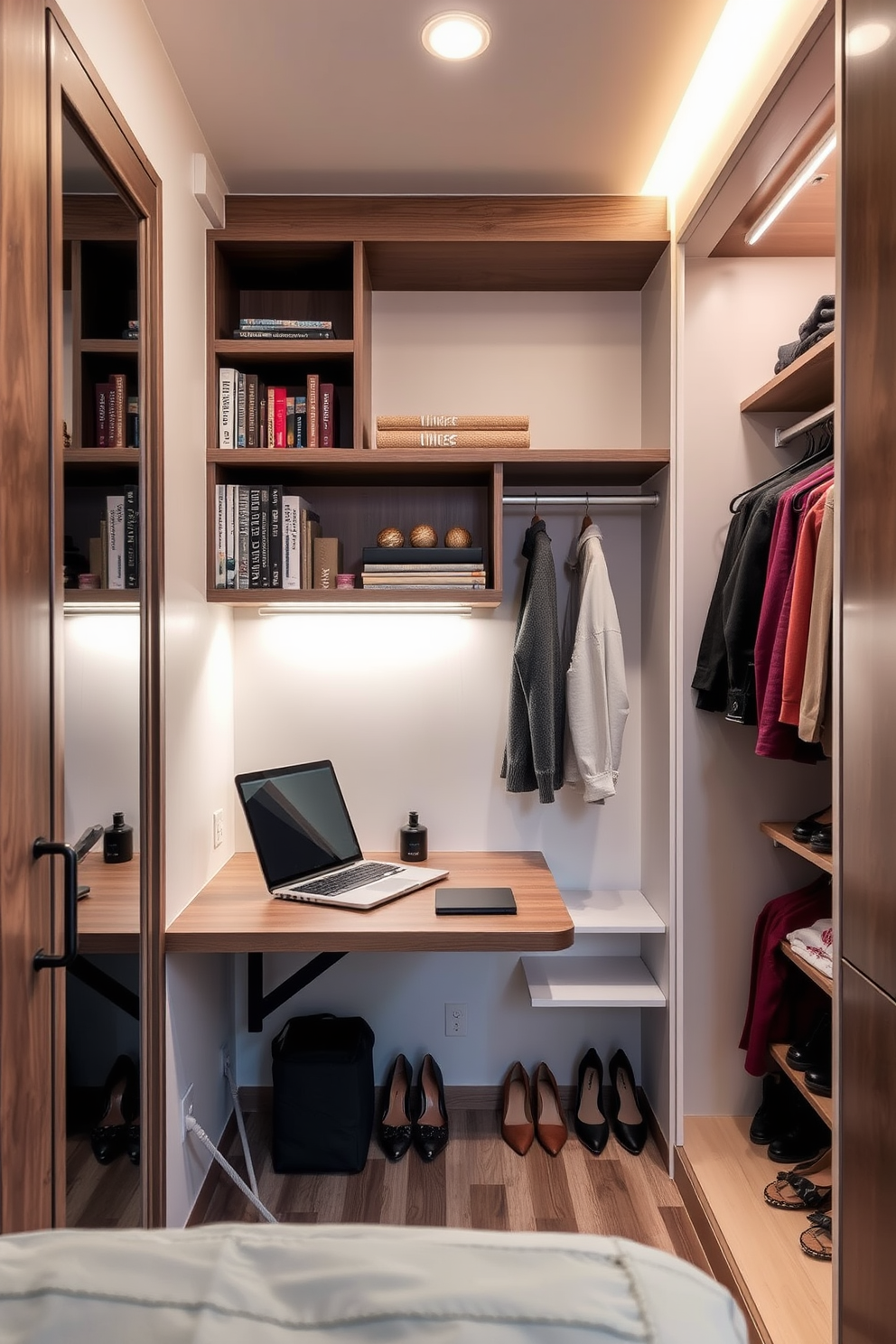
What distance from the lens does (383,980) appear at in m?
2.52

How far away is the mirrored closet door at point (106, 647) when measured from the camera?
123 centimetres

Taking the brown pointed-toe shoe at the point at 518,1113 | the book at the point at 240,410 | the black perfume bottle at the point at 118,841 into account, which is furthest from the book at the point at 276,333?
the brown pointed-toe shoe at the point at 518,1113

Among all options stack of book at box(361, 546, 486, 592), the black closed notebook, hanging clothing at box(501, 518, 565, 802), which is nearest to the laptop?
the black closed notebook

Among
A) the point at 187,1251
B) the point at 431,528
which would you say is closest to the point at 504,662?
the point at 431,528

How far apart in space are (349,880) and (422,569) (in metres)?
0.88

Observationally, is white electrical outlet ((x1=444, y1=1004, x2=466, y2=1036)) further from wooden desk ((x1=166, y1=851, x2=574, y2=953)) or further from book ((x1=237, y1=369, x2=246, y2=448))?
book ((x1=237, y1=369, x2=246, y2=448))

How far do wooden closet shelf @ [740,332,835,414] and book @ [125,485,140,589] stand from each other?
139cm

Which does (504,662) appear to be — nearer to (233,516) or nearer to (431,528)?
(431,528)

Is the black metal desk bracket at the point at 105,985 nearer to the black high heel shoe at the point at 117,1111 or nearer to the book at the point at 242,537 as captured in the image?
the black high heel shoe at the point at 117,1111

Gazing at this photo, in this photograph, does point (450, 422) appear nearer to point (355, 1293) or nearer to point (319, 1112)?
point (319, 1112)

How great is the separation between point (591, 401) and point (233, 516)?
3.82ft

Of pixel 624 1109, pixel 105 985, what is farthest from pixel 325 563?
pixel 624 1109

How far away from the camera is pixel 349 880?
2.19m

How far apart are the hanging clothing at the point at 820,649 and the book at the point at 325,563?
1.24 m
